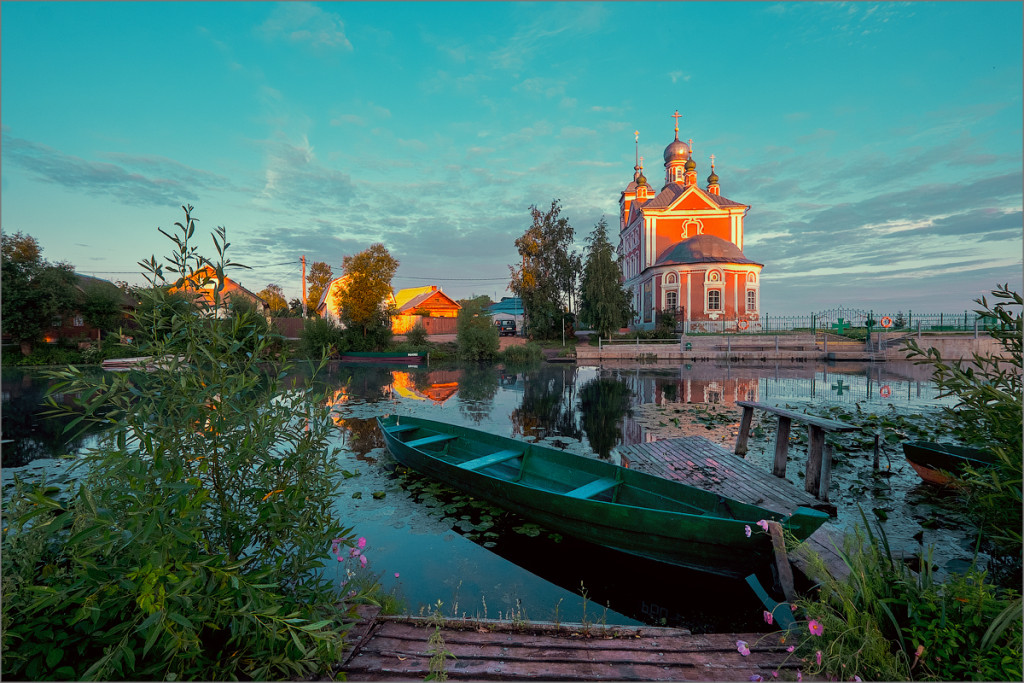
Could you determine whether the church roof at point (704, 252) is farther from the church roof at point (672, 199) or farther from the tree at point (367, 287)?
the tree at point (367, 287)

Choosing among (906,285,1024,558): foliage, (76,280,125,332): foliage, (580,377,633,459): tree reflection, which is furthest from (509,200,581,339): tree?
(906,285,1024,558): foliage

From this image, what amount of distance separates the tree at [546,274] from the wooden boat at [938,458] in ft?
98.2

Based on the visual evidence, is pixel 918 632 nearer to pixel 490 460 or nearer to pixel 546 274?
pixel 490 460

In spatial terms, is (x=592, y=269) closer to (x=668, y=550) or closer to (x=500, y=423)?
(x=500, y=423)

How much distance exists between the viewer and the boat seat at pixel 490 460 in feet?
22.8

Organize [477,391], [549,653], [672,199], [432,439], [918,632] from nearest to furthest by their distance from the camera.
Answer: [918,632], [549,653], [432,439], [477,391], [672,199]

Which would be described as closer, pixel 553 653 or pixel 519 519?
pixel 553 653

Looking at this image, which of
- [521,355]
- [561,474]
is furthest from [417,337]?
[561,474]

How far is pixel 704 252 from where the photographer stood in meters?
38.2

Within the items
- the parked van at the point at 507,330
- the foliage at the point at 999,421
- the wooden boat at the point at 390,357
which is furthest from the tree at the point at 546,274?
the foliage at the point at 999,421

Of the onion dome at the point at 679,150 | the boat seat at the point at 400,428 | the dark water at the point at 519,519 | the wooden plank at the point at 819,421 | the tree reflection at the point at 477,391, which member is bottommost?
the dark water at the point at 519,519

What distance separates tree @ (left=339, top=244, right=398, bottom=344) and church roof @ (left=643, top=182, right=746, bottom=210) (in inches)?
962

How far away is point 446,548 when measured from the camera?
563 centimetres

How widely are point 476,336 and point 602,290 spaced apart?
371 inches
